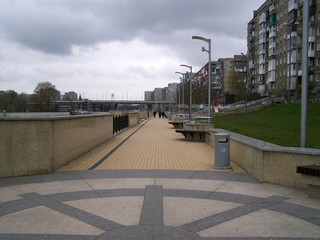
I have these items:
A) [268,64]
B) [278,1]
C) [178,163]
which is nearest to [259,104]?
[268,64]

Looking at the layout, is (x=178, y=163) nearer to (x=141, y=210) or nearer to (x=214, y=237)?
(x=141, y=210)

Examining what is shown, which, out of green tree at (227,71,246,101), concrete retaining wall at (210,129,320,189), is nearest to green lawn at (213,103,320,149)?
concrete retaining wall at (210,129,320,189)

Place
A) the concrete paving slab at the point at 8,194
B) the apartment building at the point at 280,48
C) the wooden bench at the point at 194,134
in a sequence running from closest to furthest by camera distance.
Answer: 1. the concrete paving slab at the point at 8,194
2. the wooden bench at the point at 194,134
3. the apartment building at the point at 280,48

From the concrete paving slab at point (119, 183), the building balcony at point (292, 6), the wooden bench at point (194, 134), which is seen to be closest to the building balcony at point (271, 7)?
the building balcony at point (292, 6)

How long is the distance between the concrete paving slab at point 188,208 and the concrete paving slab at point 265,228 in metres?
0.45

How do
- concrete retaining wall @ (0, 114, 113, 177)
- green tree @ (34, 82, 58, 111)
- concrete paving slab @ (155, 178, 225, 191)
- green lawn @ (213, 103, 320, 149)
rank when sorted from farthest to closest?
1. green tree @ (34, 82, 58, 111)
2. green lawn @ (213, 103, 320, 149)
3. concrete retaining wall @ (0, 114, 113, 177)
4. concrete paving slab @ (155, 178, 225, 191)

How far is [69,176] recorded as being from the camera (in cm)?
730

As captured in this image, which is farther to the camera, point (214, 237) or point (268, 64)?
point (268, 64)

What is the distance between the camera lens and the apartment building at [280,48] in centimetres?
5153

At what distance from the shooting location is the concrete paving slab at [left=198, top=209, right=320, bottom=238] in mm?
4016

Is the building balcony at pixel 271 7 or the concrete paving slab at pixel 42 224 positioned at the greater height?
the building balcony at pixel 271 7

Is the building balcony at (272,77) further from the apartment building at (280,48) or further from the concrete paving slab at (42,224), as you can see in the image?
the concrete paving slab at (42,224)

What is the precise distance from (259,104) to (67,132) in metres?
46.2

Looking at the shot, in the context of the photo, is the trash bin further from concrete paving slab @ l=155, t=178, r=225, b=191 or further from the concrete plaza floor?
concrete paving slab @ l=155, t=178, r=225, b=191
